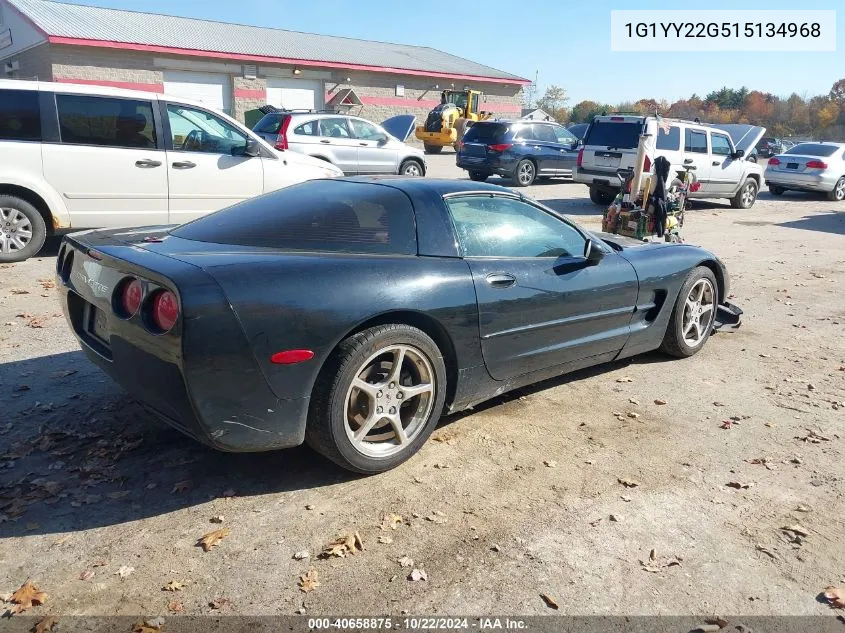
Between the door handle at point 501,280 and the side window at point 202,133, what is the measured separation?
5822 mm

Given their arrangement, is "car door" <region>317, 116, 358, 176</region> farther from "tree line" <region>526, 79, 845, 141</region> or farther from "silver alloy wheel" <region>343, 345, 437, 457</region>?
"tree line" <region>526, 79, 845, 141</region>

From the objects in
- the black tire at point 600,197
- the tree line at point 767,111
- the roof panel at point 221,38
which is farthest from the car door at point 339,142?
the tree line at point 767,111

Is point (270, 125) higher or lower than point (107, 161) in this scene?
higher

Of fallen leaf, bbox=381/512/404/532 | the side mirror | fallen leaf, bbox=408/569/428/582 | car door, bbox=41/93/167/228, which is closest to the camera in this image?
fallen leaf, bbox=408/569/428/582

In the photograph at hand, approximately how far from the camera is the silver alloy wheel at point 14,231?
7.71 meters

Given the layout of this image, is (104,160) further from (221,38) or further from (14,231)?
(221,38)

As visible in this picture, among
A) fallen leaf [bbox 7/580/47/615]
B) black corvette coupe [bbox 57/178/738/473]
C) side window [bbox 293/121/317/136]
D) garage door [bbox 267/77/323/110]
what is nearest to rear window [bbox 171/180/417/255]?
black corvette coupe [bbox 57/178/738/473]

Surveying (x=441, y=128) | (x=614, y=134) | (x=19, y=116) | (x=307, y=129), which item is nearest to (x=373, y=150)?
(x=307, y=129)

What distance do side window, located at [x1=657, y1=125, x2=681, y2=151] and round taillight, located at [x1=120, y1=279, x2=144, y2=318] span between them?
1288 cm

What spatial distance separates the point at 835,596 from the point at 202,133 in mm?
7993

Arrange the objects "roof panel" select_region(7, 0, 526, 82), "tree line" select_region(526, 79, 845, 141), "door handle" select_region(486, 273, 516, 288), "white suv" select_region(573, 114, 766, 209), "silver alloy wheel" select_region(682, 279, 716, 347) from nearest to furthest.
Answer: "door handle" select_region(486, 273, 516, 288) → "silver alloy wheel" select_region(682, 279, 716, 347) → "white suv" select_region(573, 114, 766, 209) → "roof panel" select_region(7, 0, 526, 82) → "tree line" select_region(526, 79, 845, 141)

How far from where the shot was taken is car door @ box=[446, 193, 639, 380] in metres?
3.97

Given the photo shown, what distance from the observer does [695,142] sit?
1486 cm

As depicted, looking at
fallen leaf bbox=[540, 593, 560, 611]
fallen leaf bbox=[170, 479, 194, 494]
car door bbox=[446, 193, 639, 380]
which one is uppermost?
car door bbox=[446, 193, 639, 380]
